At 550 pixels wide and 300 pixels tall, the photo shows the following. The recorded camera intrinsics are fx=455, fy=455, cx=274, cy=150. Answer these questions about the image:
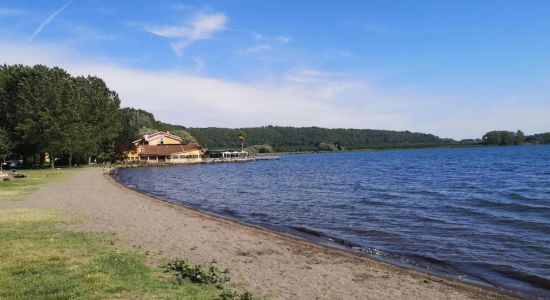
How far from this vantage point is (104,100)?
92.7 meters

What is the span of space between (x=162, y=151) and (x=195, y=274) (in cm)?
11159

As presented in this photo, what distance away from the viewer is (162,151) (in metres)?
119

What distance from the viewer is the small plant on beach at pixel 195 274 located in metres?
10.4

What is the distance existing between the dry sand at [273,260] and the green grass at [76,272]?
143 centimetres

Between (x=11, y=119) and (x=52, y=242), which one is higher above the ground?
(x=11, y=119)

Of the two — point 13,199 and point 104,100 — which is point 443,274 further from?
point 104,100

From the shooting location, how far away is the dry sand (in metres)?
11.1

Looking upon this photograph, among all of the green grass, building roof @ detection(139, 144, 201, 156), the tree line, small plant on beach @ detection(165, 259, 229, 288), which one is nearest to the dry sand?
small plant on beach @ detection(165, 259, 229, 288)

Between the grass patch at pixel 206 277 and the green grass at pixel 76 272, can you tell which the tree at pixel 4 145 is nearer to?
the green grass at pixel 76 272

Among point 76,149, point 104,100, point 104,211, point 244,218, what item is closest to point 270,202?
point 244,218

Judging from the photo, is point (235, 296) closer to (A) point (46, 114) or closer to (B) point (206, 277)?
(B) point (206, 277)

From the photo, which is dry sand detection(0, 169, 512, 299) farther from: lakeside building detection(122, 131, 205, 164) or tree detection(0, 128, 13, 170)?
lakeside building detection(122, 131, 205, 164)

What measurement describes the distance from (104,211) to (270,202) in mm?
12738

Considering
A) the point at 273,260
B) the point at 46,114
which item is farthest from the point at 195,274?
the point at 46,114
